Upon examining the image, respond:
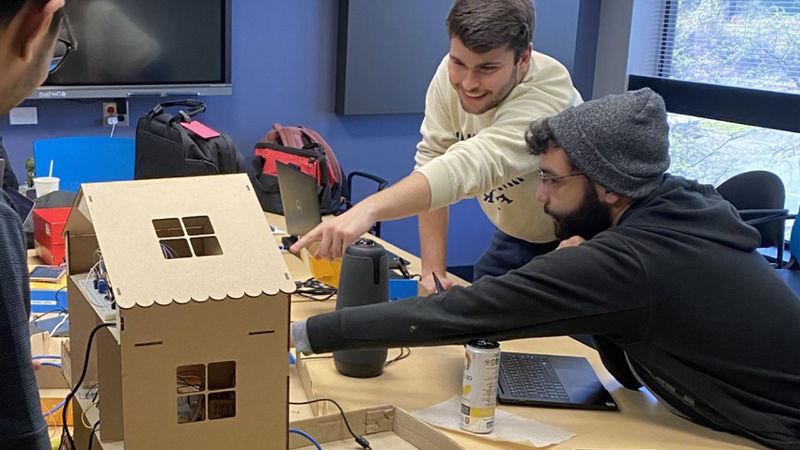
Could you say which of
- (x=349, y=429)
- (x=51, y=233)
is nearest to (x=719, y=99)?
(x=51, y=233)

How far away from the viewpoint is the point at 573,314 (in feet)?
5.39

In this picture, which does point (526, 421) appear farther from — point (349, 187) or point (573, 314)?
point (349, 187)

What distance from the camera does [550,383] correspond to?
1823mm

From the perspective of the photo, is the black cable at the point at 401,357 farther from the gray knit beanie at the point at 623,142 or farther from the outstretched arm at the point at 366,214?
the gray knit beanie at the point at 623,142

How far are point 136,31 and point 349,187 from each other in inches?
51.0

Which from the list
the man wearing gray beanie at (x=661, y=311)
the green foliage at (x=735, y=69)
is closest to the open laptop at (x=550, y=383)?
the man wearing gray beanie at (x=661, y=311)

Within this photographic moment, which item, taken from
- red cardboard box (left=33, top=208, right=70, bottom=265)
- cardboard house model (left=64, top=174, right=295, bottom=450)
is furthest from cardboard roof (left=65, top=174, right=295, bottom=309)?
red cardboard box (left=33, top=208, right=70, bottom=265)

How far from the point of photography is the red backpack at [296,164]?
3.64 m

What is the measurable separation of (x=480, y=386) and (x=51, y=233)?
1508mm

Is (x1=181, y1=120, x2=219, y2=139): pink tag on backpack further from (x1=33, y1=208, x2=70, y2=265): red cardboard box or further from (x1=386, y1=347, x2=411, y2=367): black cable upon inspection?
(x1=386, y1=347, x2=411, y2=367): black cable

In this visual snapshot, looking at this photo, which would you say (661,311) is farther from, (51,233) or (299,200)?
(51,233)

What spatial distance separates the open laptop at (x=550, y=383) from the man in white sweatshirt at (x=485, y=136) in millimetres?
438

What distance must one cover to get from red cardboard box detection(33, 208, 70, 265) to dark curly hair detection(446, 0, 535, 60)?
4.12 feet

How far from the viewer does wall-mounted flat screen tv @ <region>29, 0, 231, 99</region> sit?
391 cm
